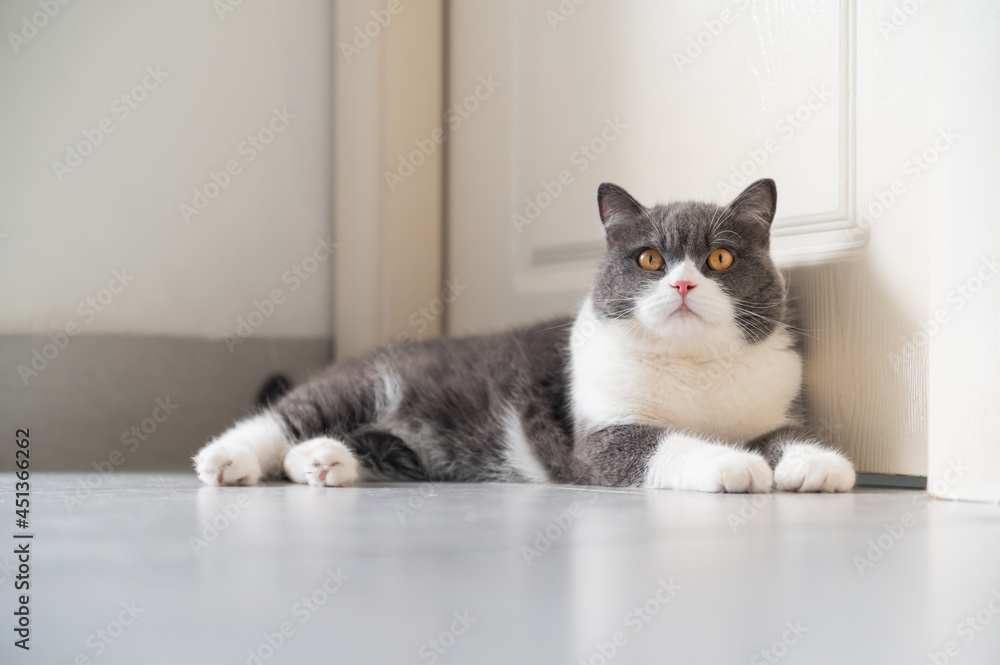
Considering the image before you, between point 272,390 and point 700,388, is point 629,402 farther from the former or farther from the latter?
point 272,390

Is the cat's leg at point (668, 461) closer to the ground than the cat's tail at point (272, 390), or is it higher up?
closer to the ground

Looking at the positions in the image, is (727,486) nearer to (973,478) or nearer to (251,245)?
(973,478)

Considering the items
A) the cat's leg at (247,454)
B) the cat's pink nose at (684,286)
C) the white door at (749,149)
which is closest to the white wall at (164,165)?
the white door at (749,149)

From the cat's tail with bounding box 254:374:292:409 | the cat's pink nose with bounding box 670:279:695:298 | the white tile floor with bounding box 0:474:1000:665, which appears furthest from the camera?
the cat's tail with bounding box 254:374:292:409

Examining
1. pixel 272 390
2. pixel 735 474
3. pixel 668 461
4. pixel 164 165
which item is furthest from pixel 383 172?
pixel 735 474

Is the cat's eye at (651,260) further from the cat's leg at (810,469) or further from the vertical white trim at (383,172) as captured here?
the vertical white trim at (383,172)

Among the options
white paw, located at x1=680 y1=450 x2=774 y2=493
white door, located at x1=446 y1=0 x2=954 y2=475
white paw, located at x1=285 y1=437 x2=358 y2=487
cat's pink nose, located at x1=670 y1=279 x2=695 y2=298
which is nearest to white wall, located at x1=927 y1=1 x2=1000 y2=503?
white door, located at x1=446 y1=0 x2=954 y2=475

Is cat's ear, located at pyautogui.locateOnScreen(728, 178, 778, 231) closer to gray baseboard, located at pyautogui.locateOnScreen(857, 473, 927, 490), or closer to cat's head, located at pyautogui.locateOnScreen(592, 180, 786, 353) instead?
cat's head, located at pyautogui.locateOnScreen(592, 180, 786, 353)

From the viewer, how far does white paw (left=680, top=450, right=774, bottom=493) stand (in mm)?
1299

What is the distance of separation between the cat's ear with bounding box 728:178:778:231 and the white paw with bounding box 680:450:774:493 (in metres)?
0.46

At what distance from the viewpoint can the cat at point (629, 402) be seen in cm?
146

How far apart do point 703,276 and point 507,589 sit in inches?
36.6

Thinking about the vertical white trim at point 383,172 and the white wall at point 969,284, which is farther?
the vertical white trim at point 383,172

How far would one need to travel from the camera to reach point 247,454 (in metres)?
1.51
